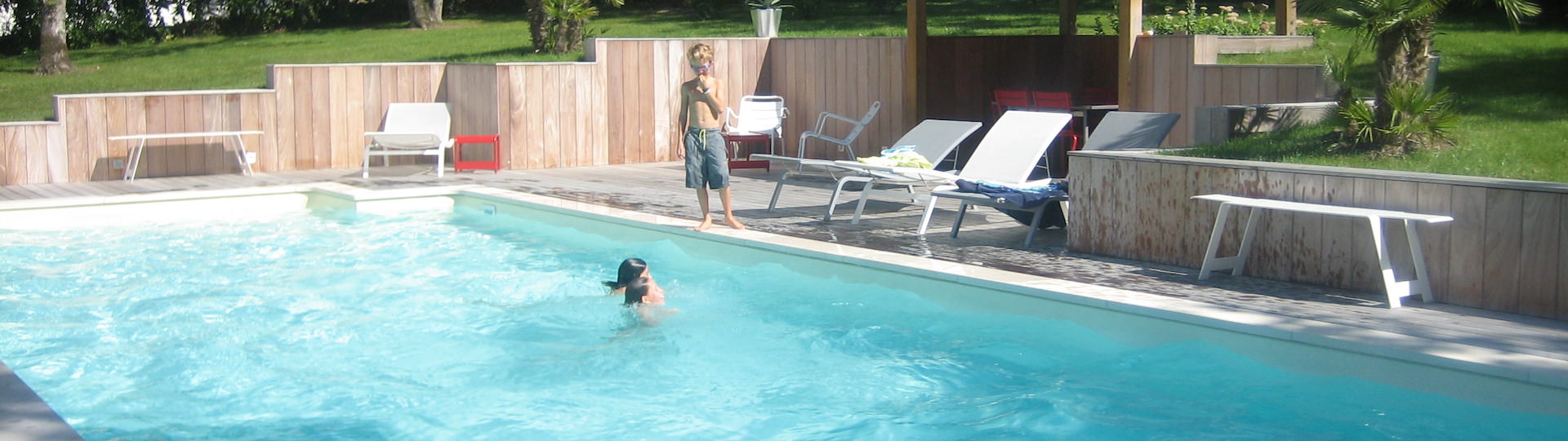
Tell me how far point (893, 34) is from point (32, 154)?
9420 millimetres

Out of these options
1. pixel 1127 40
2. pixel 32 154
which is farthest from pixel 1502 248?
pixel 32 154

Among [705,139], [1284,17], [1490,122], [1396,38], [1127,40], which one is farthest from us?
[1284,17]

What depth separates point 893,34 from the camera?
16.2 meters

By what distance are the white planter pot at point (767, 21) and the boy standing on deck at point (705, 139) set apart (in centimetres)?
544

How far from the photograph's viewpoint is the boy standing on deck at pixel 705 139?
7.83 meters

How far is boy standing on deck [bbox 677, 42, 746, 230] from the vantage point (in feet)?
25.7

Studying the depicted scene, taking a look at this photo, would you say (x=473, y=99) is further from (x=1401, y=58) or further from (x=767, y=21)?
(x=1401, y=58)

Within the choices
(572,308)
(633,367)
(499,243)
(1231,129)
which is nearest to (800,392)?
(633,367)

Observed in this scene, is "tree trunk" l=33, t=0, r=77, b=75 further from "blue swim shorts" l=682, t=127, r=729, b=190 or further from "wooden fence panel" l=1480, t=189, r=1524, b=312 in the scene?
"wooden fence panel" l=1480, t=189, r=1524, b=312

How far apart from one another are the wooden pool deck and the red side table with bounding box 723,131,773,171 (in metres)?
0.12

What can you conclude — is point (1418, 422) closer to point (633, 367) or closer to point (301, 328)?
point (633, 367)

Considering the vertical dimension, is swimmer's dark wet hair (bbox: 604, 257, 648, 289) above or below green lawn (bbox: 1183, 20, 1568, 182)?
below

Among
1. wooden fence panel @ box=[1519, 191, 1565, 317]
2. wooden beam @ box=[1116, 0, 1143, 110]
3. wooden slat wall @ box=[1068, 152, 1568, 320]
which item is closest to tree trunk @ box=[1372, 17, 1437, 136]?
wooden slat wall @ box=[1068, 152, 1568, 320]

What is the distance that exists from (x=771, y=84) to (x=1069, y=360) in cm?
814
